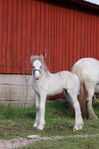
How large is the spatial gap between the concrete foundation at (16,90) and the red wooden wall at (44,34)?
0.71 feet

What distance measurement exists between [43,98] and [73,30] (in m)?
6.94

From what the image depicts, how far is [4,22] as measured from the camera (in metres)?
14.6

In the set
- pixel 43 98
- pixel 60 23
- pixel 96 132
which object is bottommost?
pixel 96 132

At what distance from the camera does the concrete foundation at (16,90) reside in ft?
47.8

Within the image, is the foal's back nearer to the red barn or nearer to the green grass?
the red barn

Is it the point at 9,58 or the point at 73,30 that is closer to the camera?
the point at 9,58

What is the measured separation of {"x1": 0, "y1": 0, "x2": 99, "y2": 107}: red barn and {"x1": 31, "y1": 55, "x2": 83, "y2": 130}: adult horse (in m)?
3.39

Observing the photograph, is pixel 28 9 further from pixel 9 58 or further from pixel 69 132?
pixel 69 132

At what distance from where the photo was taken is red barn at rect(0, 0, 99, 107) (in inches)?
579

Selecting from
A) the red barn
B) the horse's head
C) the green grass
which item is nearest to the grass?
the green grass

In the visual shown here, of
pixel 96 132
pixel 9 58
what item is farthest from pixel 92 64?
pixel 96 132

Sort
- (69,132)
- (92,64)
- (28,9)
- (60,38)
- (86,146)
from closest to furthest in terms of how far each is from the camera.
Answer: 1. (86,146)
2. (69,132)
3. (92,64)
4. (28,9)
5. (60,38)

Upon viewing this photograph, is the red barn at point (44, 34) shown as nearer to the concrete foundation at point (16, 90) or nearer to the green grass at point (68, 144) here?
the concrete foundation at point (16, 90)

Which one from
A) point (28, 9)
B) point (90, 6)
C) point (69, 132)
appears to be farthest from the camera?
point (90, 6)
